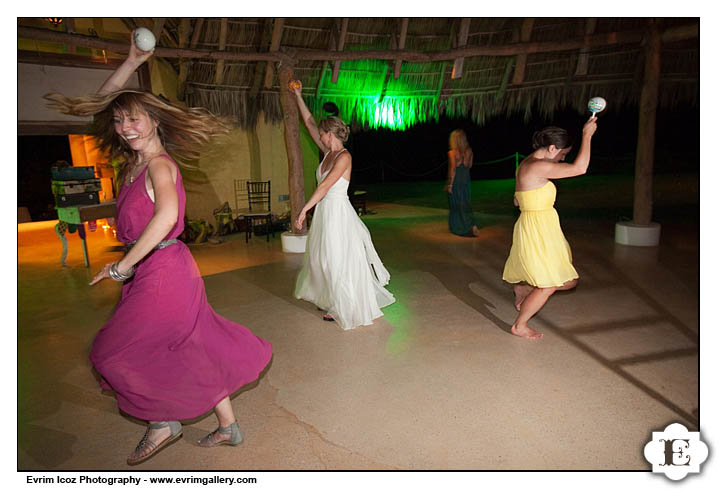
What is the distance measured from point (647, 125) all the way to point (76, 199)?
8.45m

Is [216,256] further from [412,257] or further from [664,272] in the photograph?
[664,272]

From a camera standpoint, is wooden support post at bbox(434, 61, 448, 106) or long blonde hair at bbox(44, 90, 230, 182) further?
wooden support post at bbox(434, 61, 448, 106)

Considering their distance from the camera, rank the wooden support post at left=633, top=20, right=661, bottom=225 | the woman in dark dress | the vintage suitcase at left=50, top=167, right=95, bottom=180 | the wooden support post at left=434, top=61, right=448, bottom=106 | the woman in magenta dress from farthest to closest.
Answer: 1. the wooden support post at left=434, top=61, right=448, bottom=106
2. the woman in dark dress
3. the vintage suitcase at left=50, top=167, right=95, bottom=180
4. the wooden support post at left=633, top=20, right=661, bottom=225
5. the woman in magenta dress

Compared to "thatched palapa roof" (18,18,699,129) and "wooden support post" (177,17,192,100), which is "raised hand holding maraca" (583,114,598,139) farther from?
"wooden support post" (177,17,192,100)

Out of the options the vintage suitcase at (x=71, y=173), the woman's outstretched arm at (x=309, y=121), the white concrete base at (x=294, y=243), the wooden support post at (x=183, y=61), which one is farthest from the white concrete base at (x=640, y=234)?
the vintage suitcase at (x=71, y=173)

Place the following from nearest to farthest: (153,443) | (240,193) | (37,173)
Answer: (153,443)
(240,193)
(37,173)

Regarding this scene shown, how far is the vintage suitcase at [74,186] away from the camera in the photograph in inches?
280

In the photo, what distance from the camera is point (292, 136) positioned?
764 cm

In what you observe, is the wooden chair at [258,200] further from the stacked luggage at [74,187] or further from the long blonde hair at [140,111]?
the long blonde hair at [140,111]

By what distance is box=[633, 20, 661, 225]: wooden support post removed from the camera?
262 inches

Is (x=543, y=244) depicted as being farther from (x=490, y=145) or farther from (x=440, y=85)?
(x=490, y=145)

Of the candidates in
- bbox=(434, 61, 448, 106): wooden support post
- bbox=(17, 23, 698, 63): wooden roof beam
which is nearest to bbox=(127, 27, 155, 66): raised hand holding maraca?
bbox=(17, 23, 698, 63): wooden roof beam

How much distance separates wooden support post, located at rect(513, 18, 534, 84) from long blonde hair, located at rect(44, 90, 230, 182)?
6.66 metres

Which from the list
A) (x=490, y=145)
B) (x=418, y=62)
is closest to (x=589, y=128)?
(x=418, y=62)
